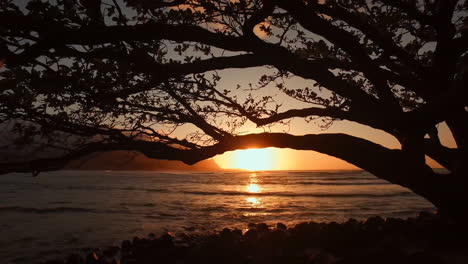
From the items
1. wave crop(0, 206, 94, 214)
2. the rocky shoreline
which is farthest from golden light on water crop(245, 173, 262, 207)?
the rocky shoreline

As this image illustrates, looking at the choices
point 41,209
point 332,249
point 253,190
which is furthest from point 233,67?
point 253,190

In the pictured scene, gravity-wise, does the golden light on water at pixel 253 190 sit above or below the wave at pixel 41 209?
below

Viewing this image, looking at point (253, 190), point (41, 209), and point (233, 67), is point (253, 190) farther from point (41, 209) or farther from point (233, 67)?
point (233, 67)

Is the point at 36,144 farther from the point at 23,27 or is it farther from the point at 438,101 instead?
the point at 438,101

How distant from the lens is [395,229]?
7.25 m

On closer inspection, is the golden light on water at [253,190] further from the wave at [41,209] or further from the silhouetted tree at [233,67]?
the silhouetted tree at [233,67]

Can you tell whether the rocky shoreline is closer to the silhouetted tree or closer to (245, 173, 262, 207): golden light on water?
the silhouetted tree

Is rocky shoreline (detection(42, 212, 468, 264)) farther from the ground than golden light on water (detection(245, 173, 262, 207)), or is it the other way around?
rocky shoreline (detection(42, 212, 468, 264))

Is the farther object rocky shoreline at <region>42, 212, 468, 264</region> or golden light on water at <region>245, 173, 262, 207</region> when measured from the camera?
golden light on water at <region>245, 173, 262, 207</region>

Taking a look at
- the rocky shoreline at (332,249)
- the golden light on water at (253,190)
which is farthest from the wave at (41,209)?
the rocky shoreline at (332,249)

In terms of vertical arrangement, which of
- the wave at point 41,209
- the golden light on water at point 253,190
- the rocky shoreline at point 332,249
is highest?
the rocky shoreline at point 332,249

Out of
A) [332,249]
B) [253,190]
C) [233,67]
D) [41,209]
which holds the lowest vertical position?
[253,190]

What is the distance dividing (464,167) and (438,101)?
1.97 metres

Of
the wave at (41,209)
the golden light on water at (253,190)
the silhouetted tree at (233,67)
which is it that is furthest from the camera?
the golden light on water at (253,190)
